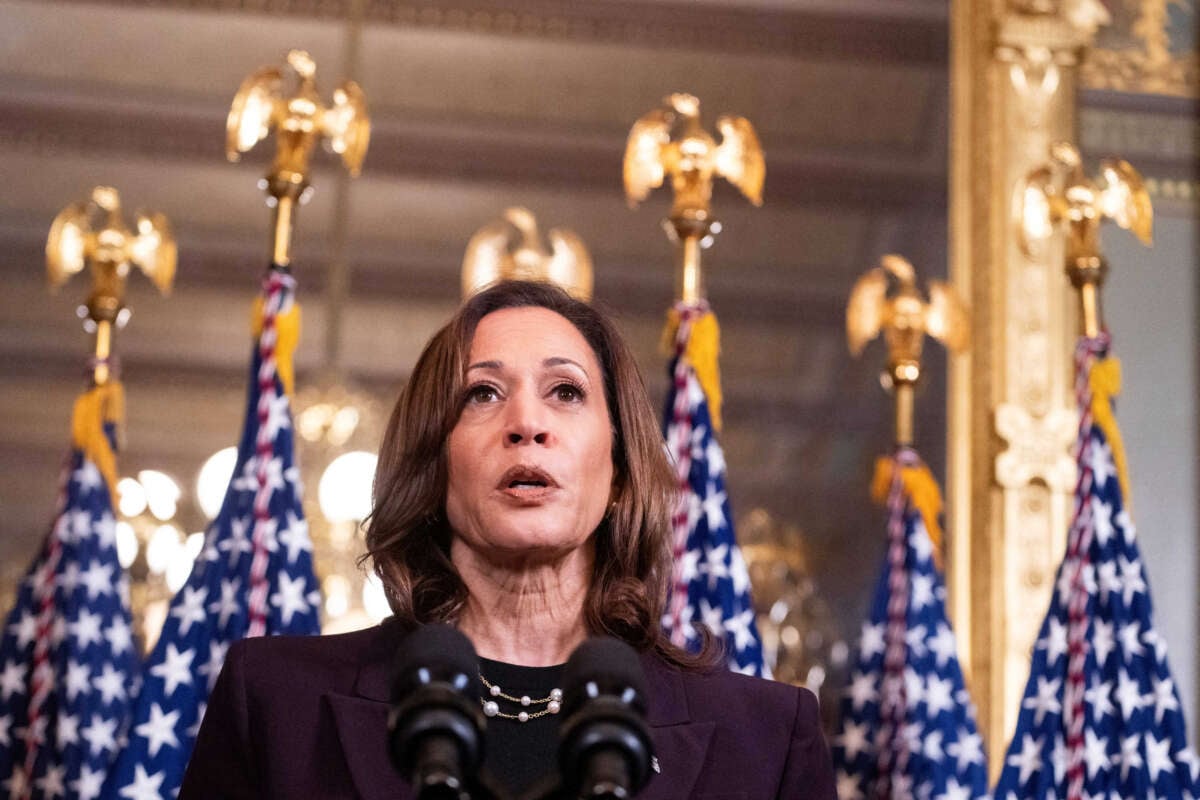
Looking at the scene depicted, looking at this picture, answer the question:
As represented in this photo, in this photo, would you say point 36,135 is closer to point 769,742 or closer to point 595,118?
point 595,118

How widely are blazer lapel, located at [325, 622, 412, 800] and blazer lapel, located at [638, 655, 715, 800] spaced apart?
11.4 inches

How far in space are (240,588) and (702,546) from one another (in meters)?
1.13

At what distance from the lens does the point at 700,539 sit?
420 centimetres

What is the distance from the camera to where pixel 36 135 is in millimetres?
6094

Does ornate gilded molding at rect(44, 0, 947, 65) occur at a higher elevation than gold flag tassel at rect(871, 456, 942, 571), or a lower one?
higher

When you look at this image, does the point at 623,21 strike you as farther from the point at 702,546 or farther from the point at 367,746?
the point at 367,746

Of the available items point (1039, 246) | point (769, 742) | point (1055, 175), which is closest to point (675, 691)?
point (769, 742)

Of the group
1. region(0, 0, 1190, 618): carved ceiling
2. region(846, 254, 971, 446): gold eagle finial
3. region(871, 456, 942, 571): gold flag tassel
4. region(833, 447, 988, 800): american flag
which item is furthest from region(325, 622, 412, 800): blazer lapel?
region(0, 0, 1190, 618): carved ceiling

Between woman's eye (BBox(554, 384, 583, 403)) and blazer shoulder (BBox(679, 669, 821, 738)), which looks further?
woman's eye (BBox(554, 384, 583, 403))

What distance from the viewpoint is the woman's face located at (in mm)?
2047

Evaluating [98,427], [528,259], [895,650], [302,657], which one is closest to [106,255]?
[98,427]

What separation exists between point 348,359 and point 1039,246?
8.55ft

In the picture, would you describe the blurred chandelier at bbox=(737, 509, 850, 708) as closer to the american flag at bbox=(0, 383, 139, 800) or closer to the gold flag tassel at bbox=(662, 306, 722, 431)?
the gold flag tassel at bbox=(662, 306, 722, 431)

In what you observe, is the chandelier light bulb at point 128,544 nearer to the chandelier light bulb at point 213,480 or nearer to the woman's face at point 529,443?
the chandelier light bulb at point 213,480
